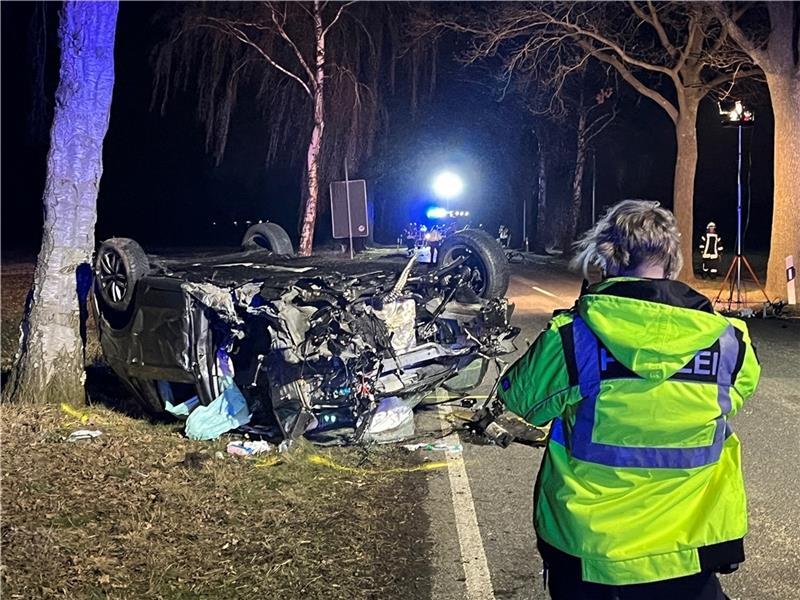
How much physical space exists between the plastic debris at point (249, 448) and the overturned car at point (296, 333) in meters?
0.16

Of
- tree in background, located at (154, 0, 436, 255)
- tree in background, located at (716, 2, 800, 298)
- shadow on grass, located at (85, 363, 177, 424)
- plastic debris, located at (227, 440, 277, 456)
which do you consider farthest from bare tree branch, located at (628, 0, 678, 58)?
plastic debris, located at (227, 440, 277, 456)

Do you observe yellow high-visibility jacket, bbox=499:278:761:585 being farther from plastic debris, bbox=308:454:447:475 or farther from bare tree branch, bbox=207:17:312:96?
bare tree branch, bbox=207:17:312:96

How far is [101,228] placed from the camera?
45250mm

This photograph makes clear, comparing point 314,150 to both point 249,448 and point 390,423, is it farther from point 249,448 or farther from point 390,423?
point 249,448

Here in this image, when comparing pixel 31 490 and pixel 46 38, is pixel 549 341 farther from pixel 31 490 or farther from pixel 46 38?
pixel 46 38

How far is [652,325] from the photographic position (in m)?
2.05

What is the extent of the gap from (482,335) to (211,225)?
46.4 meters

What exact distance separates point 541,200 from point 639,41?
13268 mm

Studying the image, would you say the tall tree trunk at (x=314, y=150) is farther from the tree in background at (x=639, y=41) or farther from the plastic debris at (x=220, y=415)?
the plastic debris at (x=220, y=415)

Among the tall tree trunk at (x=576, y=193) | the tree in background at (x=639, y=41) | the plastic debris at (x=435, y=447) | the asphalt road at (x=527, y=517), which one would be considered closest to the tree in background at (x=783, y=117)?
the tree in background at (x=639, y=41)

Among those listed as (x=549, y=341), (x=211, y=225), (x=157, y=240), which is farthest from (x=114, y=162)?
(x=549, y=341)

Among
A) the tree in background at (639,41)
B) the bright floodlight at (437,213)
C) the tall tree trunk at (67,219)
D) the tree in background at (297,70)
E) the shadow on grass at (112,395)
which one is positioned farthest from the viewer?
the bright floodlight at (437,213)

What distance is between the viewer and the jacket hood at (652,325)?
6.68 feet

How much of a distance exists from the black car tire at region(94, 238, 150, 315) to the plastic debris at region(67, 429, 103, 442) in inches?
41.3
